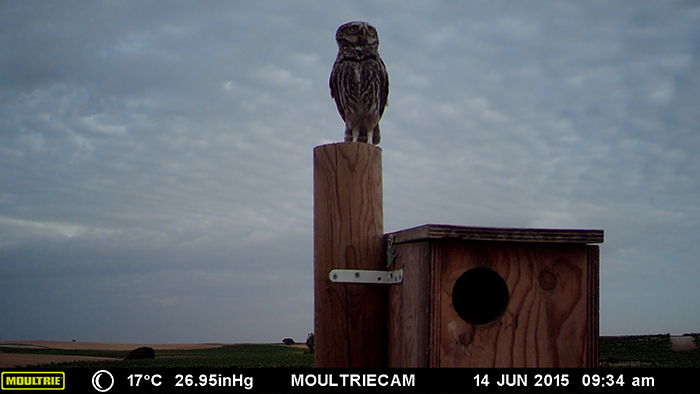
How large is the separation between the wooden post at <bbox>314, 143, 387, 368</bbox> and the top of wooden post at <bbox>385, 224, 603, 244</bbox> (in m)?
0.32

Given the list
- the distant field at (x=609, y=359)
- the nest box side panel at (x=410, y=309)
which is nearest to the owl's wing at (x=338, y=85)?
the nest box side panel at (x=410, y=309)

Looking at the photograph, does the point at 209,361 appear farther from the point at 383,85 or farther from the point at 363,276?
the point at 363,276

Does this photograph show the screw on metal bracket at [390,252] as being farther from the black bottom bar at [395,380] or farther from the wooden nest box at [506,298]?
the black bottom bar at [395,380]

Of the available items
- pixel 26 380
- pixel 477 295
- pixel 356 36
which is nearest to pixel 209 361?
pixel 26 380

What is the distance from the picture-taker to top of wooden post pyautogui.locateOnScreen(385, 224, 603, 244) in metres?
2.63

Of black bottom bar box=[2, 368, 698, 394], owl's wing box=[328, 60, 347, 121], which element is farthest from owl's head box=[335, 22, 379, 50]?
black bottom bar box=[2, 368, 698, 394]

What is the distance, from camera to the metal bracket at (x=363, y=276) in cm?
306

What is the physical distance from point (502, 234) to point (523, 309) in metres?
0.37

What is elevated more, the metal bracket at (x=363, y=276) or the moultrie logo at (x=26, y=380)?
the metal bracket at (x=363, y=276)

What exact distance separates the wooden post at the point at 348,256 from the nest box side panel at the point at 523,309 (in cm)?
51

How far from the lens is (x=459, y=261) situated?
2.73 m

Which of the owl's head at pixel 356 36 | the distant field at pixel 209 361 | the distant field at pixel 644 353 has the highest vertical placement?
the owl's head at pixel 356 36

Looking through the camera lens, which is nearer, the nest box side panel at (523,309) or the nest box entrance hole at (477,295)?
the nest box side panel at (523,309)

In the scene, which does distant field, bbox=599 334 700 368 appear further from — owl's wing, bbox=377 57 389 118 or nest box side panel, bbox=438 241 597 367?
nest box side panel, bbox=438 241 597 367
